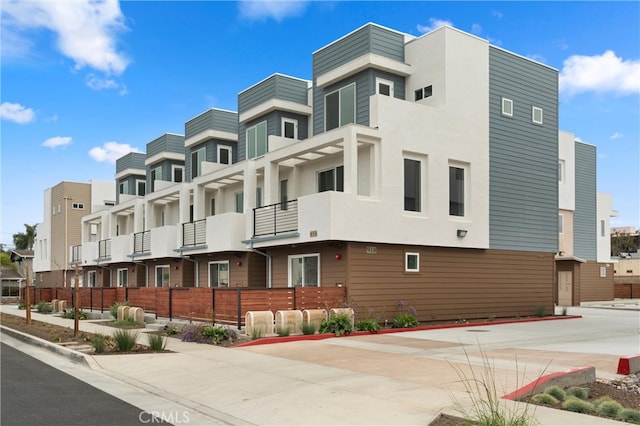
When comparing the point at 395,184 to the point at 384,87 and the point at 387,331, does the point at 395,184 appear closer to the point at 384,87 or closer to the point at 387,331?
the point at 384,87

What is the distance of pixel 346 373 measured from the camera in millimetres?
11234

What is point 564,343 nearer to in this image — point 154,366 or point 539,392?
point 539,392

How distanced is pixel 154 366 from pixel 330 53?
51.3 ft

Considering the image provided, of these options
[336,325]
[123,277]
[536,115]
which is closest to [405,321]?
[336,325]

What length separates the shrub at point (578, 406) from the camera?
797cm

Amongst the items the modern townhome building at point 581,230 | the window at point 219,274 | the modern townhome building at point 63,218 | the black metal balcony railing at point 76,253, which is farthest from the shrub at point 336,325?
the modern townhome building at point 63,218

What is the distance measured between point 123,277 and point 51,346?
23.7 meters

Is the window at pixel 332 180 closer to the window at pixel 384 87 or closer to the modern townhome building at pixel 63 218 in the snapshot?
the window at pixel 384 87

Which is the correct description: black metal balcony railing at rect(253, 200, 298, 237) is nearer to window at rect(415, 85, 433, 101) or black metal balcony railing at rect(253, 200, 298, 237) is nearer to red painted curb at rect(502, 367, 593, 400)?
window at rect(415, 85, 433, 101)

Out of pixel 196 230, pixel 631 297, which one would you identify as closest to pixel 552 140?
pixel 196 230

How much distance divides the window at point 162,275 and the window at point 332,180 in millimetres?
12587

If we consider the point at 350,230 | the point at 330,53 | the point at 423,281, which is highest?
the point at 330,53

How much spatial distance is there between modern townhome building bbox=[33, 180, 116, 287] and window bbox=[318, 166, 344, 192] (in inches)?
1231

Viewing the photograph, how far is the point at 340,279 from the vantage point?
2017cm
